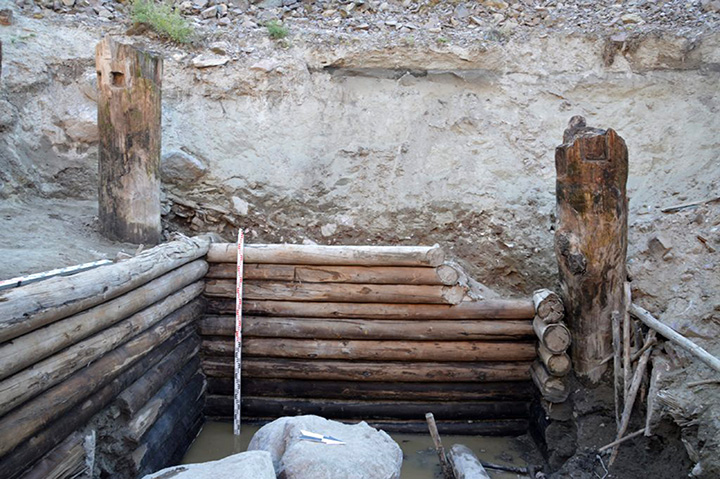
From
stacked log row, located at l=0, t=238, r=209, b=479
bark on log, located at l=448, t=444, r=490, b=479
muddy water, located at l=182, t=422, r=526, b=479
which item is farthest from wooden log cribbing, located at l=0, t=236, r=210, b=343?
bark on log, located at l=448, t=444, r=490, b=479

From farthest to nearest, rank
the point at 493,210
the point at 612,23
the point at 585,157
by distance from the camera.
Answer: the point at 612,23, the point at 493,210, the point at 585,157

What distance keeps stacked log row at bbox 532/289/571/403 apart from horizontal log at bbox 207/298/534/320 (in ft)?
0.91

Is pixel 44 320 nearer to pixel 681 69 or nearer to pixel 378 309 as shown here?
pixel 378 309

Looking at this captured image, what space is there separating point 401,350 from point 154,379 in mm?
2434

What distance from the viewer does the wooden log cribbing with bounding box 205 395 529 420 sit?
18.7 feet

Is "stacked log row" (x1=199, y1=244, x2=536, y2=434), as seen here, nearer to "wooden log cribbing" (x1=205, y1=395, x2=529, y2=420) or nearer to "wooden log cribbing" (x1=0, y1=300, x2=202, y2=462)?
"wooden log cribbing" (x1=205, y1=395, x2=529, y2=420)

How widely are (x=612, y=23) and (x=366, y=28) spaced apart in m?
4.44

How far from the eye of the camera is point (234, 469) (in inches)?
135

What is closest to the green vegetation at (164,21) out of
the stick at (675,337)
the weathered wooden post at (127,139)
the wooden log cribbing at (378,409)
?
the weathered wooden post at (127,139)

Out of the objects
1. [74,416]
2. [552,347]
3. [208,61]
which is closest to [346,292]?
[552,347]

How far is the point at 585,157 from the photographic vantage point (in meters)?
4.82

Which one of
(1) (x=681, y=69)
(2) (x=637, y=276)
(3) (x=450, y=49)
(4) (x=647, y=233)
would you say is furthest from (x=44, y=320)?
(1) (x=681, y=69)

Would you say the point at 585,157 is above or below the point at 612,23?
below

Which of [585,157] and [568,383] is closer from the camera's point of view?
[585,157]
